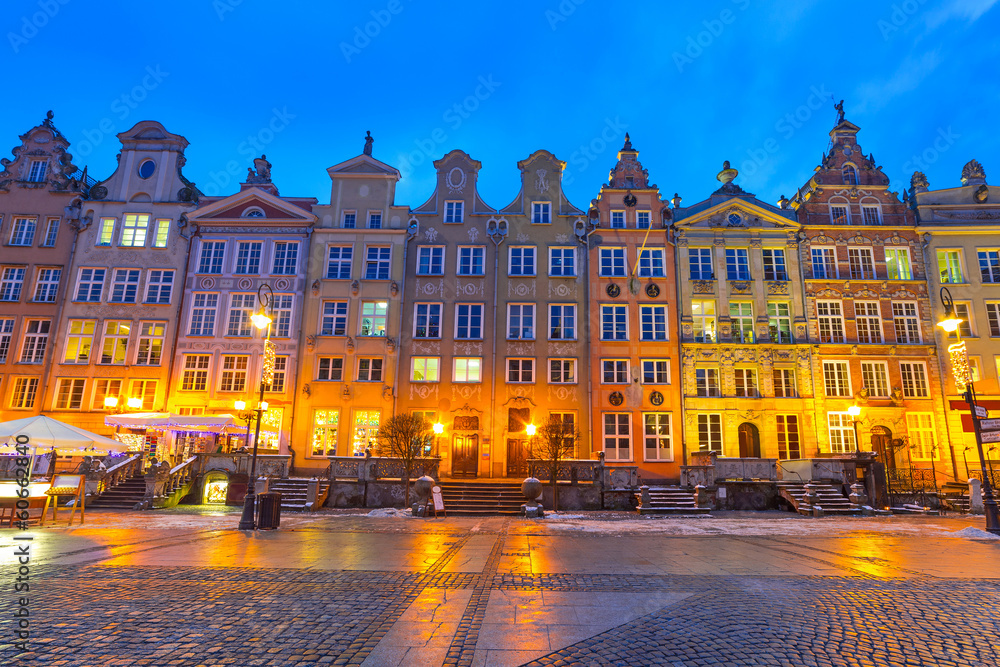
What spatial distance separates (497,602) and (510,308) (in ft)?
86.4

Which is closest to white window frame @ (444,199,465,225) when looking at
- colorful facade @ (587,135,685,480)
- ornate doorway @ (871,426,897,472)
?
colorful facade @ (587,135,685,480)

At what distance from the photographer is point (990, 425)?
50.5ft

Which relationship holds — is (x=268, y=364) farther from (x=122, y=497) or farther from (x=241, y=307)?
(x=241, y=307)

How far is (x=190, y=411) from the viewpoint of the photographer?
31641 mm

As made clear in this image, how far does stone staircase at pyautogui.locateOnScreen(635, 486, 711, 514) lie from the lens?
2391 centimetres

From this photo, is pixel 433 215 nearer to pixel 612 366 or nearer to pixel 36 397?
pixel 612 366

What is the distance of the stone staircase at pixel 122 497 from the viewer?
23.7 metres

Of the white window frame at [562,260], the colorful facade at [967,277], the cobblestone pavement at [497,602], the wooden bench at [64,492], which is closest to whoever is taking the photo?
the cobblestone pavement at [497,602]

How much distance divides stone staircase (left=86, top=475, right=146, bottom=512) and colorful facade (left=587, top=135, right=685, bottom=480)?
73.4 ft

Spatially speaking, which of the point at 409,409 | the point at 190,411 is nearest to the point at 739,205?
the point at 409,409

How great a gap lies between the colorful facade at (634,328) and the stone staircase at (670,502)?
488 centimetres

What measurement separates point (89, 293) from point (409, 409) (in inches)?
827

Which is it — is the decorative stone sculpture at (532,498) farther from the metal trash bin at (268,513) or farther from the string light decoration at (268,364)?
the string light decoration at (268,364)

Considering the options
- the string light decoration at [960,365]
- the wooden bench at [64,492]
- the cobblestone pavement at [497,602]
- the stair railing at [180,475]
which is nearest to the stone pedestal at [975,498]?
the string light decoration at [960,365]
